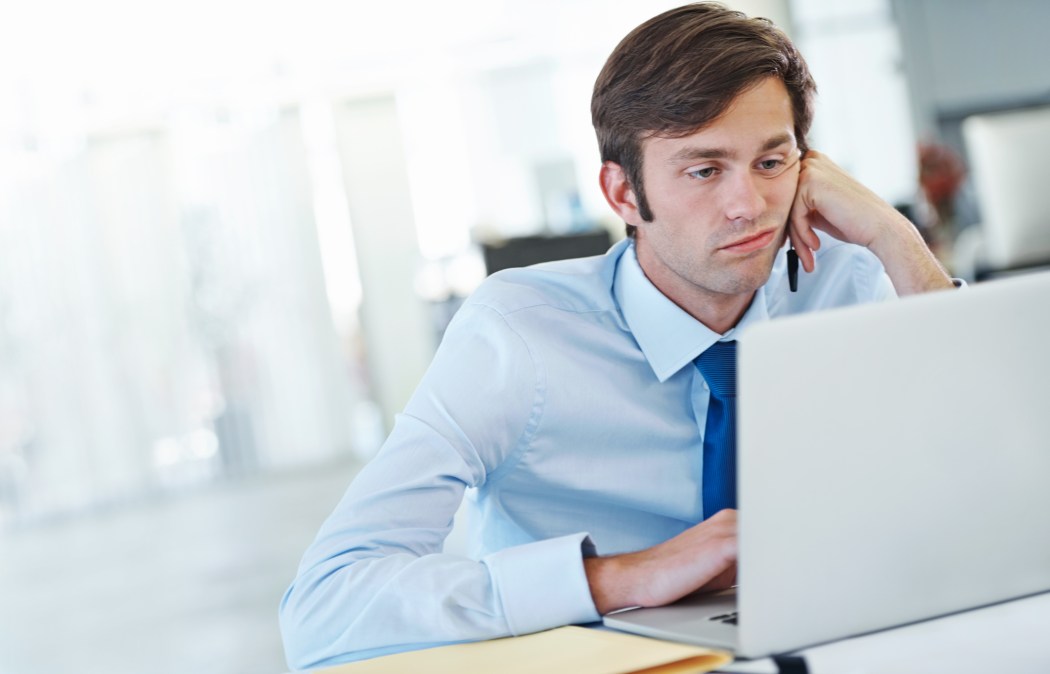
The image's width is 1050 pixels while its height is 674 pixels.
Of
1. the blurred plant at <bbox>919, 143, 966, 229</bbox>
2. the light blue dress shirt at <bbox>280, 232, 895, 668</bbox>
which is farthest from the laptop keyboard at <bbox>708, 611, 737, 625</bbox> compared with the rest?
the blurred plant at <bbox>919, 143, 966, 229</bbox>

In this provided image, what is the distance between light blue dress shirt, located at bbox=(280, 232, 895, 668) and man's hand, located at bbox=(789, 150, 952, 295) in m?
0.08

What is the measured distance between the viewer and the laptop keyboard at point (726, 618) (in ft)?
2.51

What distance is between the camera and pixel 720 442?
1137 millimetres

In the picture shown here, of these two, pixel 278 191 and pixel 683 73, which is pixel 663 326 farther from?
pixel 278 191

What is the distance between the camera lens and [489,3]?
26.6 ft

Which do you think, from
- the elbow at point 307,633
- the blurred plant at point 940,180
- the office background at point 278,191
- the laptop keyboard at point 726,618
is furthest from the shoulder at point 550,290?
the office background at point 278,191

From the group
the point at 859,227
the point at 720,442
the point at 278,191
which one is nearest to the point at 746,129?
the point at 859,227

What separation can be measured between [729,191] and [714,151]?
5cm

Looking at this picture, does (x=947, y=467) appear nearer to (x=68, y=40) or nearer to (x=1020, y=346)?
(x=1020, y=346)

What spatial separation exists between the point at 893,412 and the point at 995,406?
3.0 inches

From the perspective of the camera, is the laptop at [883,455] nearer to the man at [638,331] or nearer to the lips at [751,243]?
the man at [638,331]

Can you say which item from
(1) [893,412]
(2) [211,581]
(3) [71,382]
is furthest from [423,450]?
(3) [71,382]

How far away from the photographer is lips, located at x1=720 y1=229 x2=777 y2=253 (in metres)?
1.21

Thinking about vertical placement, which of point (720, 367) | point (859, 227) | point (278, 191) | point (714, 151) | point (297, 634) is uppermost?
point (278, 191)
